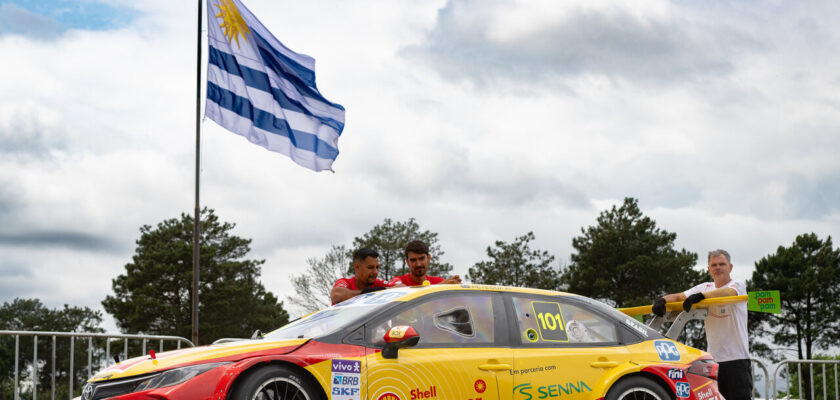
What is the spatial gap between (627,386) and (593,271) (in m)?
50.0

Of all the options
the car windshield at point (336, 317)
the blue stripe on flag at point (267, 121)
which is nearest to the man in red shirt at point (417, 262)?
the car windshield at point (336, 317)

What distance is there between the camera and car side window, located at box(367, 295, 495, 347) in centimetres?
633

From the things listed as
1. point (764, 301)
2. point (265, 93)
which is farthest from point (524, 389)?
point (265, 93)

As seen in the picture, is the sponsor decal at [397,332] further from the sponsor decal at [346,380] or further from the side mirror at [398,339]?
the sponsor decal at [346,380]

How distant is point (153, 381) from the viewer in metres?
5.65

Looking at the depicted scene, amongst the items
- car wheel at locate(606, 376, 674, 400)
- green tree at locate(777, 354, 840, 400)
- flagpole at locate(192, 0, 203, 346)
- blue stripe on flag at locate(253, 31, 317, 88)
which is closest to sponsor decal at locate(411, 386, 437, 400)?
car wheel at locate(606, 376, 674, 400)

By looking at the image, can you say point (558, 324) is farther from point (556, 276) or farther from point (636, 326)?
point (556, 276)

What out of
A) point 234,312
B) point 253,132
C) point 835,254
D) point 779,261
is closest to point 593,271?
point 779,261

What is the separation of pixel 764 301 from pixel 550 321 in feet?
10.6

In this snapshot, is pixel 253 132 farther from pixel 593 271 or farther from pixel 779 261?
pixel 779 261

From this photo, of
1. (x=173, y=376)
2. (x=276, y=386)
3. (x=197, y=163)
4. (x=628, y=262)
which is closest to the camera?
(x=173, y=376)

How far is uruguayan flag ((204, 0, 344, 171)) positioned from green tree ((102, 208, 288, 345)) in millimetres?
42426

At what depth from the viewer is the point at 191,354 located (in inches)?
231

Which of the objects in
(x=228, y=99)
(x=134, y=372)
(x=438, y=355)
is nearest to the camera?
(x=134, y=372)
